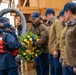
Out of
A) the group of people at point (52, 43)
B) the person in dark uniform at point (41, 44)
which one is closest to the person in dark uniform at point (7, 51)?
the group of people at point (52, 43)

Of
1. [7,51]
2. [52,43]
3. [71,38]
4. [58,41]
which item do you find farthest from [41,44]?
[71,38]

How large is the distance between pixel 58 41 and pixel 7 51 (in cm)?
116

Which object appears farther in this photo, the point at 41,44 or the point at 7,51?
the point at 41,44

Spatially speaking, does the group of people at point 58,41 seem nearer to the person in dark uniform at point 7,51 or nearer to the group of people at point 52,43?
the group of people at point 52,43

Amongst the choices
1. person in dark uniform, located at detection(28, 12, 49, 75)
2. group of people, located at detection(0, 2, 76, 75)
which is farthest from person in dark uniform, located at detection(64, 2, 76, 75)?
person in dark uniform, located at detection(28, 12, 49, 75)

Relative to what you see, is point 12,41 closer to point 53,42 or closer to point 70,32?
point 53,42

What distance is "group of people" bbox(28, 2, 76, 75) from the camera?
4.01 metres

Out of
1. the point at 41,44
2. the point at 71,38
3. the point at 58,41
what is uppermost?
the point at 71,38

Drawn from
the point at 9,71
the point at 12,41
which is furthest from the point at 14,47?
the point at 9,71

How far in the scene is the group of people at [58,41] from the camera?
4.01 meters

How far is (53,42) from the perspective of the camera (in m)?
5.91

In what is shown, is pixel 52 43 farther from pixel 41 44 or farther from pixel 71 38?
pixel 71 38

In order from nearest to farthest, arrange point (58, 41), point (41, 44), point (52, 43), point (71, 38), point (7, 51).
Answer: point (71, 38) → point (7, 51) → point (58, 41) → point (52, 43) → point (41, 44)

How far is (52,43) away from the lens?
5930 millimetres
